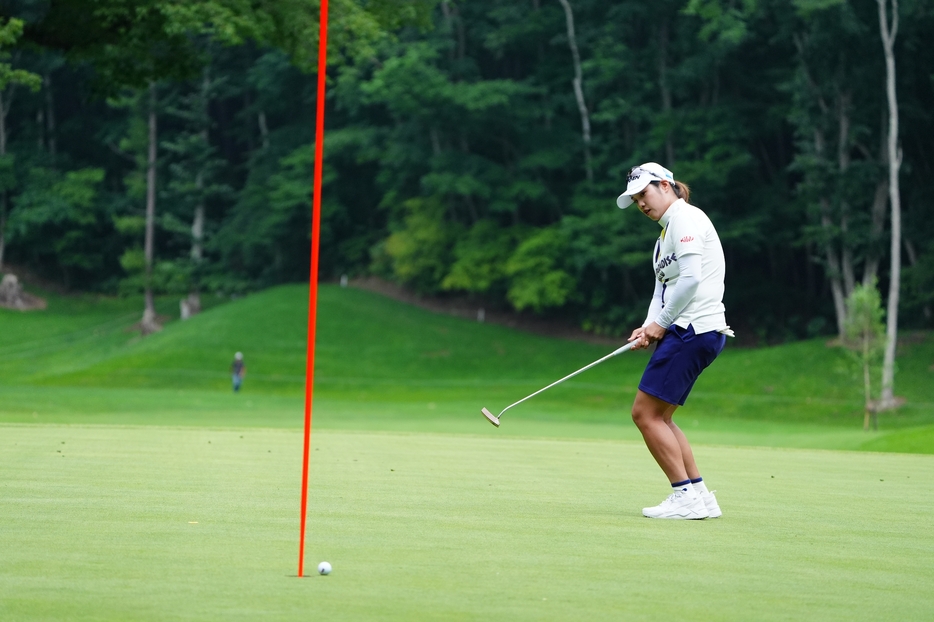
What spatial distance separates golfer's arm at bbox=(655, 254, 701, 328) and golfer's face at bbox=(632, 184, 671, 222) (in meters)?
0.46

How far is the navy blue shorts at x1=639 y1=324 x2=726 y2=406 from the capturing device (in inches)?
326

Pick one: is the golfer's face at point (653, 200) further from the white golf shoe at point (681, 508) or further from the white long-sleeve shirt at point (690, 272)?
the white golf shoe at point (681, 508)

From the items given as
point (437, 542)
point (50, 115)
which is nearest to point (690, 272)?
point (437, 542)

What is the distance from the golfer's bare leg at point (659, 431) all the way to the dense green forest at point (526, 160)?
29284mm

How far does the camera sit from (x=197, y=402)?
3344 cm

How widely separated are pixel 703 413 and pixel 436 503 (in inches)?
1235

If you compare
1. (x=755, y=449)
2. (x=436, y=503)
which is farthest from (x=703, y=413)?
(x=436, y=503)

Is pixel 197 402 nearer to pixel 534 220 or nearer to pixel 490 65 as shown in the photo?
pixel 534 220

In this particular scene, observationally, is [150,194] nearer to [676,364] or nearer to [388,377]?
[388,377]

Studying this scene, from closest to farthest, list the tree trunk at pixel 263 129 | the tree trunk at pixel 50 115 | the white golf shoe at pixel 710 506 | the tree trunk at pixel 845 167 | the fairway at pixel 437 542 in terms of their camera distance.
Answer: the fairway at pixel 437 542 < the white golf shoe at pixel 710 506 < the tree trunk at pixel 845 167 < the tree trunk at pixel 263 129 < the tree trunk at pixel 50 115

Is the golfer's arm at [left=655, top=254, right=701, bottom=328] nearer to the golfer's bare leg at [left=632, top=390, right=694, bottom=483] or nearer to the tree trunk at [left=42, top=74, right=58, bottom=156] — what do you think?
the golfer's bare leg at [left=632, top=390, right=694, bottom=483]

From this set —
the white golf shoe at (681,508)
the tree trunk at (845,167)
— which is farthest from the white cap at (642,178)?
the tree trunk at (845,167)

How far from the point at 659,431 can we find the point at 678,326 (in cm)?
73

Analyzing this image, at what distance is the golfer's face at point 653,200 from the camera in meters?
8.56
